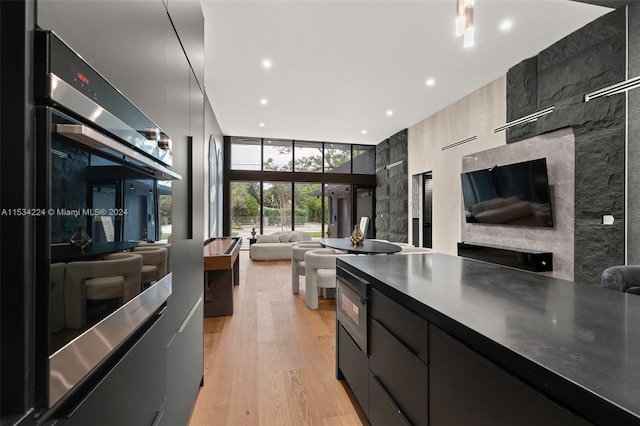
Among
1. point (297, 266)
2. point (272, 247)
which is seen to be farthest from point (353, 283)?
point (272, 247)

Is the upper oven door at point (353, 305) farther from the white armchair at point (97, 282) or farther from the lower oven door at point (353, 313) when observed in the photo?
the white armchair at point (97, 282)

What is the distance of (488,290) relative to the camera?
1195 mm

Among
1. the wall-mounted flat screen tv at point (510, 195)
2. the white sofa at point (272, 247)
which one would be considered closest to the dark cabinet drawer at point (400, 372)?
the wall-mounted flat screen tv at point (510, 195)

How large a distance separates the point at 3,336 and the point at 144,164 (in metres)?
0.52

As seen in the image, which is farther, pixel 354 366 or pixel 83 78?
pixel 354 366

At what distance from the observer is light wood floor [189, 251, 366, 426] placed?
177 cm

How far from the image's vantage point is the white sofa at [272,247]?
7.32 metres

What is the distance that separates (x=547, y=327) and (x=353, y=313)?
43.0 inches

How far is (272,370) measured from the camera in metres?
2.27

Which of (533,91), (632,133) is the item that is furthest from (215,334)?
(533,91)

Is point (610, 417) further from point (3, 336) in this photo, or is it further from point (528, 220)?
point (528, 220)

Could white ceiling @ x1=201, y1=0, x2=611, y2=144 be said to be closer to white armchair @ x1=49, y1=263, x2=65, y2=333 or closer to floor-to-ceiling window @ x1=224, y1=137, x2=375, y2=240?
floor-to-ceiling window @ x1=224, y1=137, x2=375, y2=240

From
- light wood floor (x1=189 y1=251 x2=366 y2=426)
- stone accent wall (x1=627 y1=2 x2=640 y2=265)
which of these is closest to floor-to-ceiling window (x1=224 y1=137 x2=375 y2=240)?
light wood floor (x1=189 y1=251 x2=366 y2=426)

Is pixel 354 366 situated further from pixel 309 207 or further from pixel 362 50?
pixel 309 207
